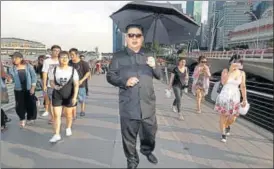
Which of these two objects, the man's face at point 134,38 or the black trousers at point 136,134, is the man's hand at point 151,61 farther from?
A: the black trousers at point 136,134

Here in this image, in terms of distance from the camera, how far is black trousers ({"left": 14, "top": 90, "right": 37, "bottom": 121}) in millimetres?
4496

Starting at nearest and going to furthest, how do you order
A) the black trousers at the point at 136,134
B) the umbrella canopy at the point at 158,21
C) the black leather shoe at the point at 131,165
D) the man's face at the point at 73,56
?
1. the umbrella canopy at the point at 158,21
2. the black leather shoe at the point at 131,165
3. the black trousers at the point at 136,134
4. the man's face at the point at 73,56

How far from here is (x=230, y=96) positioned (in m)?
2.31

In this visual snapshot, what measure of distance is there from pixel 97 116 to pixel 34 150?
2186mm

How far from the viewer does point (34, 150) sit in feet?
10.6

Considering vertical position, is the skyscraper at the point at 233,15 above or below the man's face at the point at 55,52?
above

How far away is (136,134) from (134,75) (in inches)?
22.1

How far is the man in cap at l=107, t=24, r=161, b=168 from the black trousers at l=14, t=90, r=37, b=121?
2677mm

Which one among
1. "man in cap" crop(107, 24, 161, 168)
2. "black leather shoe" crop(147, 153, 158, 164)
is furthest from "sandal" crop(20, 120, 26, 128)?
"black leather shoe" crop(147, 153, 158, 164)

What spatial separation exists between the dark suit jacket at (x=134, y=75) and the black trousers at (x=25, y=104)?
2736 mm

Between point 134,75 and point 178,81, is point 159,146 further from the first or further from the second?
point 178,81

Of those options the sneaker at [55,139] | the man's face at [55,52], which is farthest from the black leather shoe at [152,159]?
the man's face at [55,52]

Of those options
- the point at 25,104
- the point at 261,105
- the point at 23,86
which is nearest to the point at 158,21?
the point at 261,105

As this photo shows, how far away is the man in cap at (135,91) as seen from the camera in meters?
2.07
